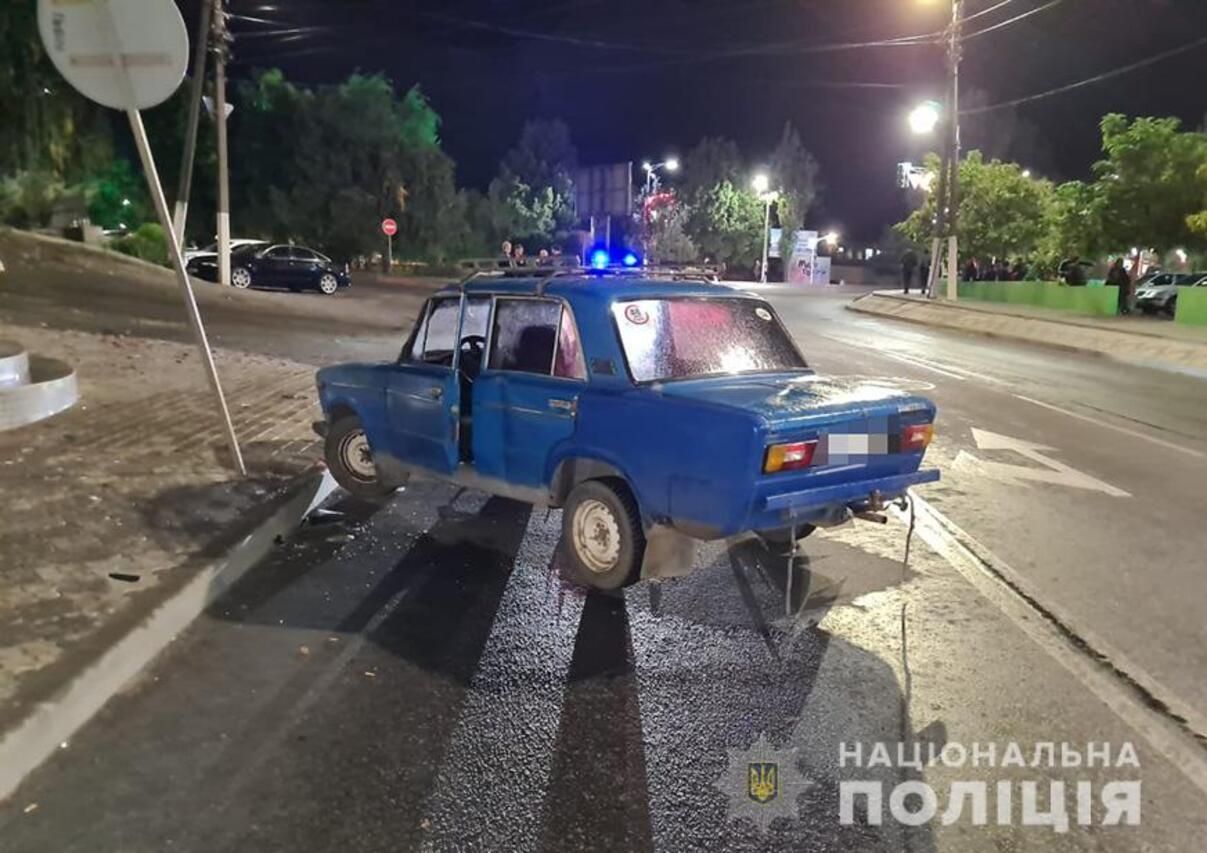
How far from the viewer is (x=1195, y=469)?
928cm

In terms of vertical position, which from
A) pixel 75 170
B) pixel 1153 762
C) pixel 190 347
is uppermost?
pixel 75 170

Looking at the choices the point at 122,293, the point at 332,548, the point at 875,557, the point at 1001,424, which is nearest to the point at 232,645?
the point at 332,548

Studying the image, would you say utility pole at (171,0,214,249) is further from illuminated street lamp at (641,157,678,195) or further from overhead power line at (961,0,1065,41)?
illuminated street lamp at (641,157,678,195)

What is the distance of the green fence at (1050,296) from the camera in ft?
98.1

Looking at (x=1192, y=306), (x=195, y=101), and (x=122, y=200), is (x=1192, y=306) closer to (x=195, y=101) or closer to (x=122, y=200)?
(x=195, y=101)

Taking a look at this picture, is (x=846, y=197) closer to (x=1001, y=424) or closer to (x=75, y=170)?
(x=75, y=170)

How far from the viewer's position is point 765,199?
67562 millimetres

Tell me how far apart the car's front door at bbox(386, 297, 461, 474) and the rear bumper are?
2.25 metres

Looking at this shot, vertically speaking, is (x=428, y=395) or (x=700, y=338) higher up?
(x=700, y=338)

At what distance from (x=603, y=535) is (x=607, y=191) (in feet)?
146

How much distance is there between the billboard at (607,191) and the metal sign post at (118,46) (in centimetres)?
3970

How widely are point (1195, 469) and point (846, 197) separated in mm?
79620

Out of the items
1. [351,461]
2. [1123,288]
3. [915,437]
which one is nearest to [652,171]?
[1123,288]

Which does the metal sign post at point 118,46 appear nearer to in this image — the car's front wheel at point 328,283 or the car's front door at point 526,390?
the car's front door at point 526,390
